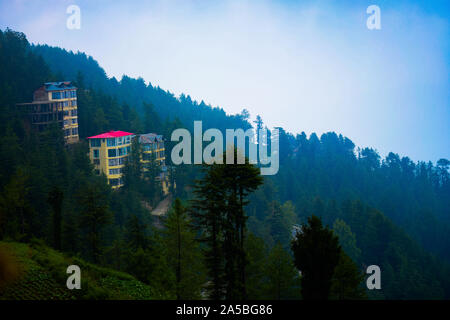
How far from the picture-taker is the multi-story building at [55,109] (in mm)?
71688

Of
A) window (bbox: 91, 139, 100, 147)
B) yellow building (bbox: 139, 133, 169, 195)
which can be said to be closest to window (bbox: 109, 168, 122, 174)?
window (bbox: 91, 139, 100, 147)

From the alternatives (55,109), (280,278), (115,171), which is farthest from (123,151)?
(280,278)

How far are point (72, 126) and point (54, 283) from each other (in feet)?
185

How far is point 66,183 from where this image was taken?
193ft

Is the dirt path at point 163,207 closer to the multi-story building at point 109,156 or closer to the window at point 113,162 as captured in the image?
the multi-story building at point 109,156

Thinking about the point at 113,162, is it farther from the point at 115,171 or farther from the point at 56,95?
the point at 56,95

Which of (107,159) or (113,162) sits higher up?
(107,159)

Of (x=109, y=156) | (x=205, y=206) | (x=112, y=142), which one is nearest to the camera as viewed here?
(x=205, y=206)

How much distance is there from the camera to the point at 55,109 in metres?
72.2

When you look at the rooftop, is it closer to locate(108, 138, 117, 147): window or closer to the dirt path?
locate(108, 138, 117, 147): window

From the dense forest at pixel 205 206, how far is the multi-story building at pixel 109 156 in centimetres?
198

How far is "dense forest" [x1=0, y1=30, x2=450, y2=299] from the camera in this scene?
27.6 metres
